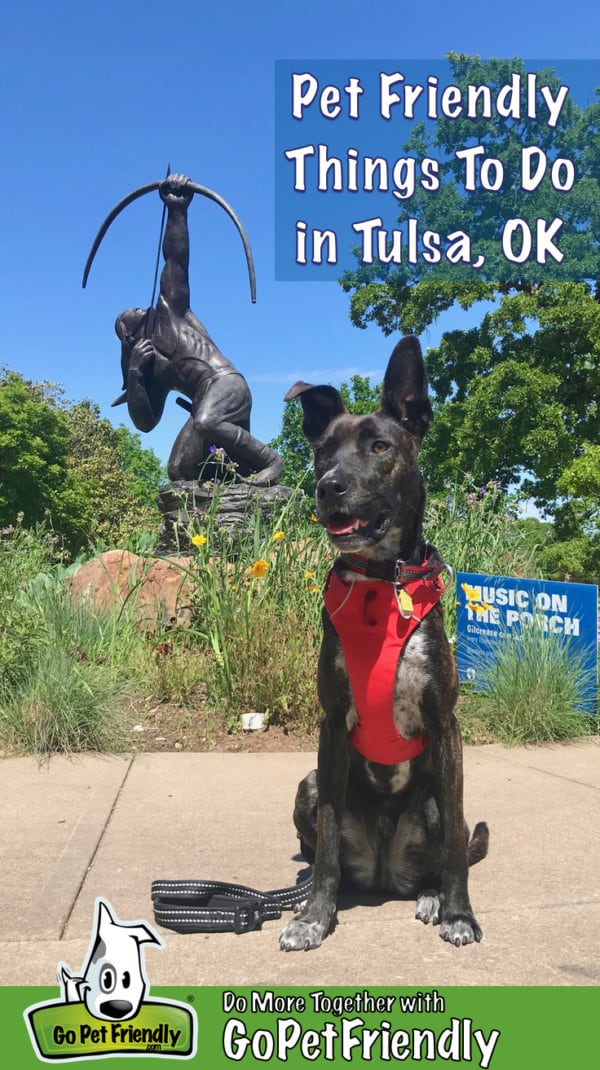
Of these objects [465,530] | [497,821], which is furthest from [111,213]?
[497,821]

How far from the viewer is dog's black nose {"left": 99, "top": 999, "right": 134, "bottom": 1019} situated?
83.3 inches

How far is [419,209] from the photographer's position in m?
24.9

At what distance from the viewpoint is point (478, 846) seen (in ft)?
11.0

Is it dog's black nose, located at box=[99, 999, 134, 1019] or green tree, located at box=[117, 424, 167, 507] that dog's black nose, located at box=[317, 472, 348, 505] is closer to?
dog's black nose, located at box=[99, 999, 134, 1019]

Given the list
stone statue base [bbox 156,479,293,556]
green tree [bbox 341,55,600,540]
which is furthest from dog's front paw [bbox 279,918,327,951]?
green tree [bbox 341,55,600,540]

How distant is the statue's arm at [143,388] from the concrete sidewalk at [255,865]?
6184mm

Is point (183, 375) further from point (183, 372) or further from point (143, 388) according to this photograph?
point (143, 388)

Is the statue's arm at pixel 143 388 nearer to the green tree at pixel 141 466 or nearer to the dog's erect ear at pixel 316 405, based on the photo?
the dog's erect ear at pixel 316 405

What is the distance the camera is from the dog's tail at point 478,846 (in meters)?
3.34

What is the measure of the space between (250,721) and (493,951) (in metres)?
3.34

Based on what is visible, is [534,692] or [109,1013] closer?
[109,1013]

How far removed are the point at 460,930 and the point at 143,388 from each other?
29.0ft

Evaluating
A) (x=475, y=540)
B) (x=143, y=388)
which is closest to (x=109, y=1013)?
(x=475, y=540)

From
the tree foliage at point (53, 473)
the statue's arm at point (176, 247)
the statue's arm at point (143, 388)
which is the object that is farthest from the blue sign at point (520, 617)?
the tree foliage at point (53, 473)
